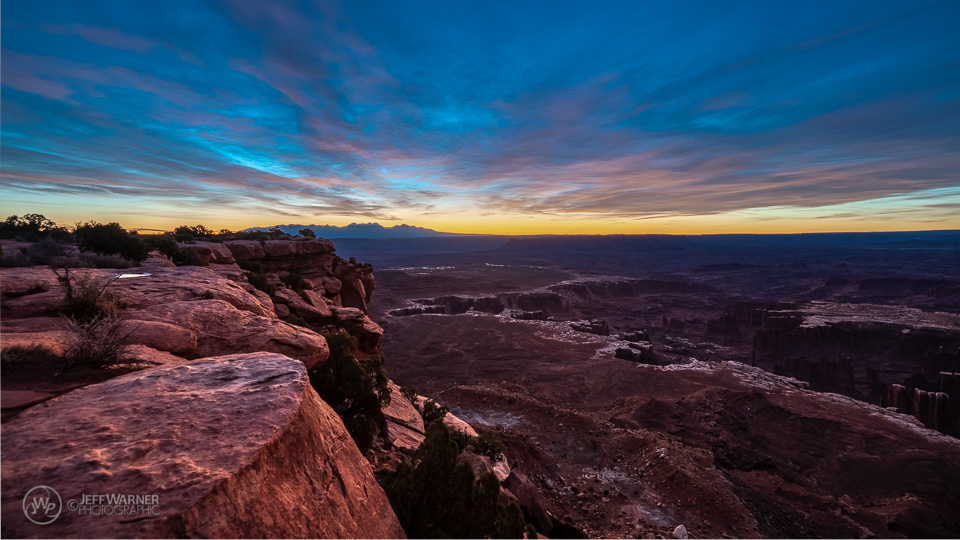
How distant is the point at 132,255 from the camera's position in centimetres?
1112

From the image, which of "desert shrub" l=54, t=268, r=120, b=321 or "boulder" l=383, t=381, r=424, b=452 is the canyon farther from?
"desert shrub" l=54, t=268, r=120, b=321

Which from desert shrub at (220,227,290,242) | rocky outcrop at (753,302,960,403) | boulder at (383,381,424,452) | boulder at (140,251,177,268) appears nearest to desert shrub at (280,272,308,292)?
desert shrub at (220,227,290,242)

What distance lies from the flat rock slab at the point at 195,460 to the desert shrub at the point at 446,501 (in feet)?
3.79

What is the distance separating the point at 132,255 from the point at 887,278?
397 feet

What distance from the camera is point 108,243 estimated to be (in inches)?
441

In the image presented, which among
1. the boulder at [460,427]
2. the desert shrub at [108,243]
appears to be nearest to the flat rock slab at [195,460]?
the boulder at [460,427]

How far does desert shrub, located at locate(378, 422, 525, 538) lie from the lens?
16.9ft

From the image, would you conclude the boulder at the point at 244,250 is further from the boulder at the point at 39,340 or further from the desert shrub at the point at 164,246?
the boulder at the point at 39,340

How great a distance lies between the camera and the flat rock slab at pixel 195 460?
2.24 meters

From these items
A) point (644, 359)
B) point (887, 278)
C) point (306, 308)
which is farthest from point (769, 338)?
point (887, 278)

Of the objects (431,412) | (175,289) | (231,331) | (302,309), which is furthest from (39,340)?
(431,412)

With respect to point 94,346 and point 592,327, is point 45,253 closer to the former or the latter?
point 94,346

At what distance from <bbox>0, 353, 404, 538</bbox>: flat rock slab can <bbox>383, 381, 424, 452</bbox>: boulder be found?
4866mm

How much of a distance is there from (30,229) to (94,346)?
Answer: 15.7 m
